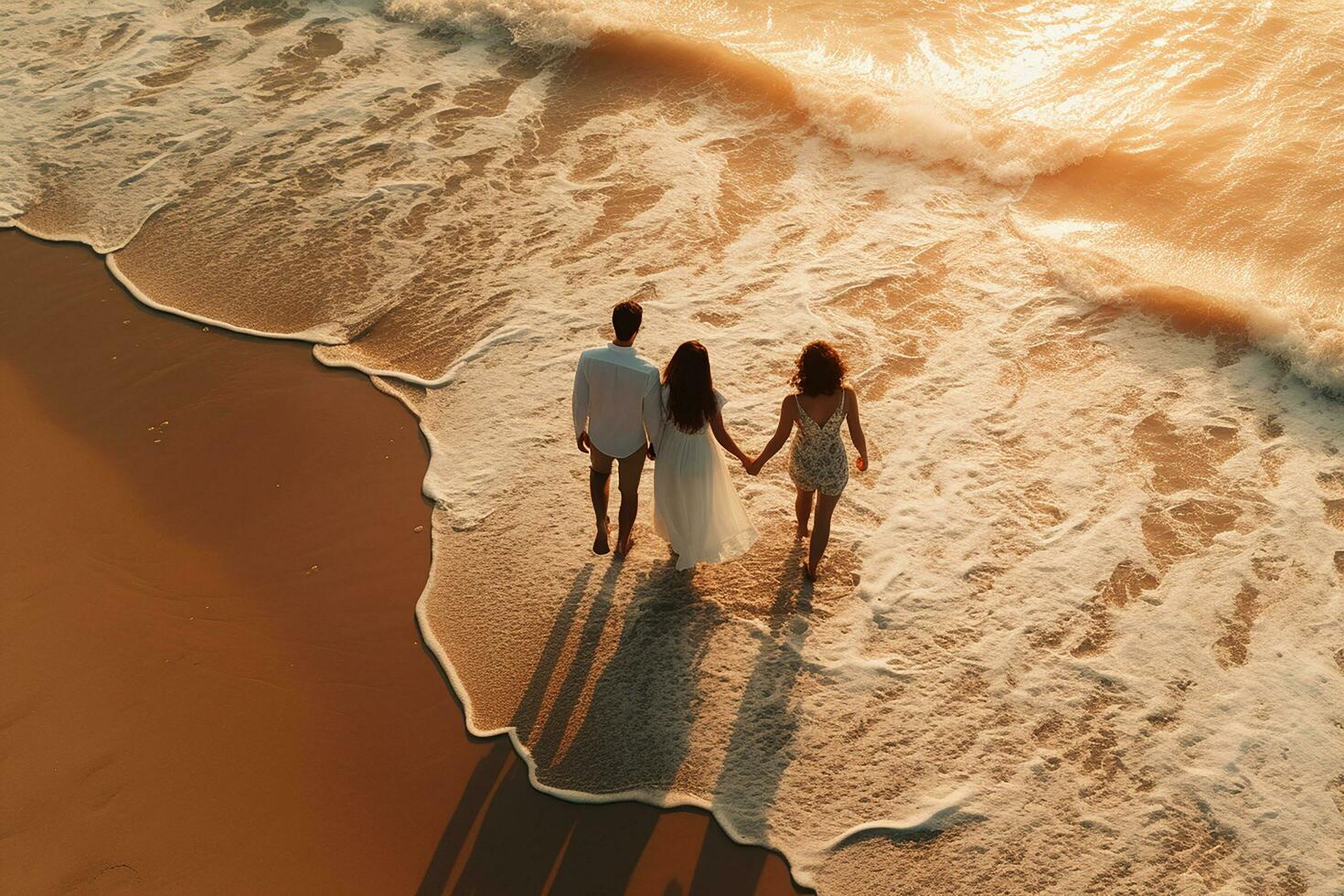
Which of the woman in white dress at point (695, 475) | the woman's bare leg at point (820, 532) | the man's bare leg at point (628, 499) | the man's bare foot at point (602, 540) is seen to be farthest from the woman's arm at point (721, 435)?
the man's bare foot at point (602, 540)

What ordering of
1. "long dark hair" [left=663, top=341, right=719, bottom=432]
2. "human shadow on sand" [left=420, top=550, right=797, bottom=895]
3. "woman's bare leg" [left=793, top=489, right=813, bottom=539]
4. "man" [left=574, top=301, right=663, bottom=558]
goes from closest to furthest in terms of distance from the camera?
"human shadow on sand" [left=420, top=550, right=797, bottom=895] < "long dark hair" [left=663, top=341, right=719, bottom=432] < "man" [left=574, top=301, right=663, bottom=558] < "woman's bare leg" [left=793, top=489, right=813, bottom=539]

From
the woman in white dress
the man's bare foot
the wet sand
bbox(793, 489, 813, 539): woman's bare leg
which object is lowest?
the wet sand

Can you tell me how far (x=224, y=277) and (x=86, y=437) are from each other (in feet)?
7.58

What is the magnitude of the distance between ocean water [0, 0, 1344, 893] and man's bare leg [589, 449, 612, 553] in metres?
0.22

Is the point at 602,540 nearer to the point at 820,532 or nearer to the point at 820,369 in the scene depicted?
the point at 820,532

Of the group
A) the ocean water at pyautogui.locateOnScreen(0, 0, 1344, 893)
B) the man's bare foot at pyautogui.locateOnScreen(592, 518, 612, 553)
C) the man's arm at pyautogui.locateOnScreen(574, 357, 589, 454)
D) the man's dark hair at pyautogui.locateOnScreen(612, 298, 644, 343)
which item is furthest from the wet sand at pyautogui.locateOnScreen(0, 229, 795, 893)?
the man's dark hair at pyautogui.locateOnScreen(612, 298, 644, 343)

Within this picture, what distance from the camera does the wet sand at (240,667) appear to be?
194 inches

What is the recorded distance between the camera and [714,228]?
9.48 metres

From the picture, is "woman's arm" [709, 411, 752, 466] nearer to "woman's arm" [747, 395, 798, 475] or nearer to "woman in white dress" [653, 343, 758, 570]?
"woman in white dress" [653, 343, 758, 570]

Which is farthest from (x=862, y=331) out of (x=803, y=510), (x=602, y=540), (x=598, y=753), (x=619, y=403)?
(x=598, y=753)

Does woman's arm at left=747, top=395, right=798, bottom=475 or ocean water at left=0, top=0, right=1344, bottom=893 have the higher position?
woman's arm at left=747, top=395, right=798, bottom=475

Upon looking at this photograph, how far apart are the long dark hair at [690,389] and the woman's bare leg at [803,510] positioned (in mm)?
1060

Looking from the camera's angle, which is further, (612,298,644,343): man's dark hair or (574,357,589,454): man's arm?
(574,357,589,454): man's arm

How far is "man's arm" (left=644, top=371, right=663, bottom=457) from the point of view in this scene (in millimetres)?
5543
